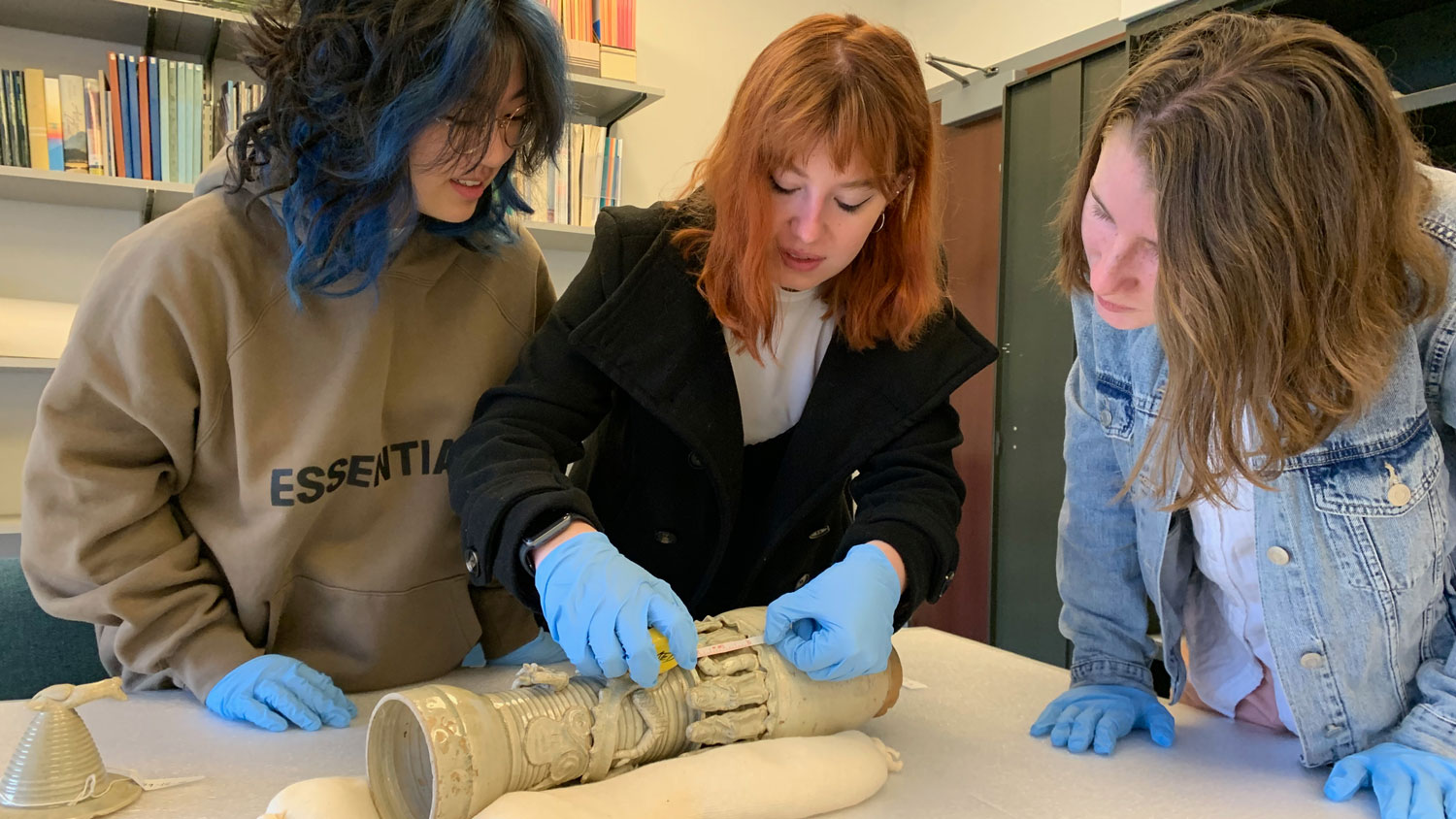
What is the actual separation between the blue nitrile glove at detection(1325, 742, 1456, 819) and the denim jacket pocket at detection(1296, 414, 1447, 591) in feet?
0.56

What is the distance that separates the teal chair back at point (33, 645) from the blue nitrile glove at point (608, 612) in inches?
31.7

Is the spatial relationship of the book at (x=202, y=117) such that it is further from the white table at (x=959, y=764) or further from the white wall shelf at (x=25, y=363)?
the white table at (x=959, y=764)

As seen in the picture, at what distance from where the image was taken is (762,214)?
110cm

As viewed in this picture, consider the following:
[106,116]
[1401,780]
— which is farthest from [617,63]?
[1401,780]

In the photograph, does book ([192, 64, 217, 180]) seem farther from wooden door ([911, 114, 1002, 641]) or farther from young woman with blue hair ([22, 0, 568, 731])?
wooden door ([911, 114, 1002, 641])

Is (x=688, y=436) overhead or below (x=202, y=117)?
below

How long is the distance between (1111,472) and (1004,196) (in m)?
1.85

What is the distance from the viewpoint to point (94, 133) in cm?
239

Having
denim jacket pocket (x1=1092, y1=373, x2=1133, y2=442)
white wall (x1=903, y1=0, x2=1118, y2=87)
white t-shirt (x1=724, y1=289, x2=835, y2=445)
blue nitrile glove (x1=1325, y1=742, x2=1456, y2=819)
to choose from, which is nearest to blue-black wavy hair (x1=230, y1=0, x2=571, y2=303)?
white t-shirt (x1=724, y1=289, x2=835, y2=445)

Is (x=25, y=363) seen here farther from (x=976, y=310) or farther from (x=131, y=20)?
(x=976, y=310)

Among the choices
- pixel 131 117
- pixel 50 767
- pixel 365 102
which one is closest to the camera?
pixel 50 767

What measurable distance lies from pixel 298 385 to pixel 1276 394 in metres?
1.08

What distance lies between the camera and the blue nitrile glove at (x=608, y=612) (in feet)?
3.02

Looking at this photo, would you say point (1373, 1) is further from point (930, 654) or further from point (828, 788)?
point (828, 788)
